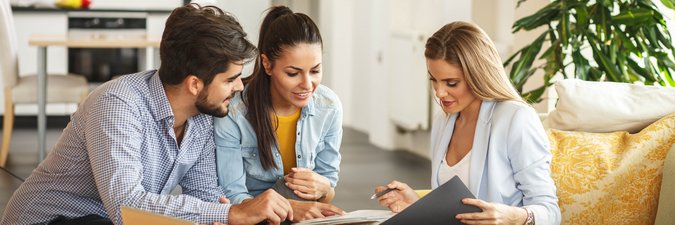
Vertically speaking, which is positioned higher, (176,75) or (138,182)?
(176,75)

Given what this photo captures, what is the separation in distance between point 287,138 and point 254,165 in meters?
0.12

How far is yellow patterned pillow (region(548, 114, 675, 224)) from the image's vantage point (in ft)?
9.16

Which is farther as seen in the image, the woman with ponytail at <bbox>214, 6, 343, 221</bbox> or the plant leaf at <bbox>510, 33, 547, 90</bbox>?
the plant leaf at <bbox>510, 33, 547, 90</bbox>

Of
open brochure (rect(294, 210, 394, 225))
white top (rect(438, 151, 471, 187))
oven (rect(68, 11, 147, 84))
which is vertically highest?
white top (rect(438, 151, 471, 187))

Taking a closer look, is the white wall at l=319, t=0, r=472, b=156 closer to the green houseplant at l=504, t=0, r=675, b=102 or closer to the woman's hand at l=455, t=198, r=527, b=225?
the green houseplant at l=504, t=0, r=675, b=102

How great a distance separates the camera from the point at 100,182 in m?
2.33

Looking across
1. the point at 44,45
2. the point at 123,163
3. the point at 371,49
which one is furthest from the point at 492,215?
the point at 371,49

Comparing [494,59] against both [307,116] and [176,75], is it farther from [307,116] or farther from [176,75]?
[176,75]

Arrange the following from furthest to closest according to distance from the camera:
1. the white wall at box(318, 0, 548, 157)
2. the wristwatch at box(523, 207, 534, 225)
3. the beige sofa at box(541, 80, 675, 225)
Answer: the white wall at box(318, 0, 548, 157)
the beige sofa at box(541, 80, 675, 225)
the wristwatch at box(523, 207, 534, 225)

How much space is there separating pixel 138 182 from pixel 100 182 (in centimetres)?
8

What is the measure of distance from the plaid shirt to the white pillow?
3.30 ft

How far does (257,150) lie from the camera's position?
9.16 ft

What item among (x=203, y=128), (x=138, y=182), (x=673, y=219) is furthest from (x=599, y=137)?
(x=138, y=182)

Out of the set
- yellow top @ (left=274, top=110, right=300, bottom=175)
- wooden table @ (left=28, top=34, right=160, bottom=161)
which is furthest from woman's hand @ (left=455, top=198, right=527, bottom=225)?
wooden table @ (left=28, top=34, right=160, bottom=161)
